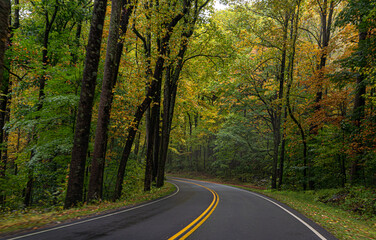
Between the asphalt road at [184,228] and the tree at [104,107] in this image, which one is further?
the tree at [104,107]

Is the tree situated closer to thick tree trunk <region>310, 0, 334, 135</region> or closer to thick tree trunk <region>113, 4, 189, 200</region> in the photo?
thick tree trunk <region>113, 4, 189, 200</region>

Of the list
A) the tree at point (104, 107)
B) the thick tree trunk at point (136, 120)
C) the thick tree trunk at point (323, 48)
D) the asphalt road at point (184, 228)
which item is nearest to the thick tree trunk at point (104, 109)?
the tree at point (104, 107)

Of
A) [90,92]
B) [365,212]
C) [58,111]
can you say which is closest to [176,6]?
[90,92]

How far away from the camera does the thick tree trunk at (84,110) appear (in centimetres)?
913

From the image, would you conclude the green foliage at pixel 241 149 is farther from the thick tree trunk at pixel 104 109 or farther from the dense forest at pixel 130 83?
the thick tree trunk at pixel 104 109

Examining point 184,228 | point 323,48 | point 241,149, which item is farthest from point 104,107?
point 241,149

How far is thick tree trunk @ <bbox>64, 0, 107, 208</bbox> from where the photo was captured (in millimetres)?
9133

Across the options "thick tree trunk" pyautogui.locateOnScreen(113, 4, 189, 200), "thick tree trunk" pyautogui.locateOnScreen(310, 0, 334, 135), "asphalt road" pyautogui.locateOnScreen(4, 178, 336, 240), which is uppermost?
"thick tree trunk" pyautogui.locateOnScreen(310, 0, 334, 135)

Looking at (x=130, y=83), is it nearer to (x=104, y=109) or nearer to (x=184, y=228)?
(x=104, y=109)

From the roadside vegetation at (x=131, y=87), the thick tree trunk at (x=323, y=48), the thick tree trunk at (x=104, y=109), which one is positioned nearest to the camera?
the thick tree trunk at (x=104, y=109)

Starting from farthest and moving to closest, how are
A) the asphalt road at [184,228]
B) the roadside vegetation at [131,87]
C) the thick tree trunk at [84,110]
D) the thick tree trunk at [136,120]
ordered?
the thick tree trunk at [136,120]
the roadside vegetation at [131,87]
the thick tree trunk at [84,110]
the asphalt road at [184,228]

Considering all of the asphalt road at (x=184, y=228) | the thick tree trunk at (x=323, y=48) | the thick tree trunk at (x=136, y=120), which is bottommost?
the asphalt road at (x=184, y=228)

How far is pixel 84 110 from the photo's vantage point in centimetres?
942

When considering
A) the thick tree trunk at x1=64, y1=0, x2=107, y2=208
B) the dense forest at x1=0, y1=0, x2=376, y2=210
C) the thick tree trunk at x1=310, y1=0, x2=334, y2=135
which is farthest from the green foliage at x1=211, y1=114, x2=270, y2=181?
the thick tree trunk at x1=64, y1=0, x2=107, y2=208
